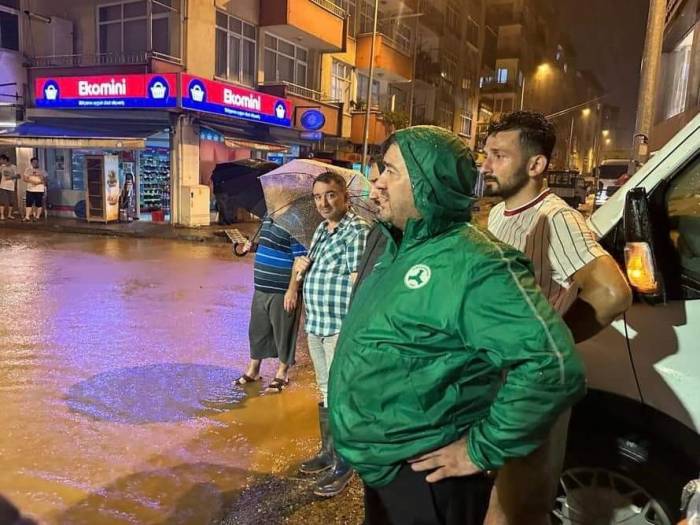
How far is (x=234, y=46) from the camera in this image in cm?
1961

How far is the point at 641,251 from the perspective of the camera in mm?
2363

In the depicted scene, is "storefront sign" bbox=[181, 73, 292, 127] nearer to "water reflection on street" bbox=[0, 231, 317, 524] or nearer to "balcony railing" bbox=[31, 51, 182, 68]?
"balcony railing" bbox=[31, 51, 182, 68]

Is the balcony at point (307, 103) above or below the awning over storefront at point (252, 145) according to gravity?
above

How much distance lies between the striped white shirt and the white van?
0.24 meters

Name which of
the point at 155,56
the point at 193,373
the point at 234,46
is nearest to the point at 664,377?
the point at 193,373

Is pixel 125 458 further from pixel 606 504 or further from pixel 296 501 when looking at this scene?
pixel 606 504

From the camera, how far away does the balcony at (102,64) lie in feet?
54.0

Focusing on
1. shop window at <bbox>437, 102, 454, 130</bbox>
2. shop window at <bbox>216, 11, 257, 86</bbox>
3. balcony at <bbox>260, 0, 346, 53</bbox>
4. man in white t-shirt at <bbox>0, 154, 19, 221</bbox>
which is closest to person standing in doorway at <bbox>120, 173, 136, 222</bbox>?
man in white t-shirt at <bbox>0, 154, 19, 221</bbox>

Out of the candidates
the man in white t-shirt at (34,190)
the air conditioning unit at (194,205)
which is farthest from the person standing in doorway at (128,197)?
the man in white t-shirt at (34,190)

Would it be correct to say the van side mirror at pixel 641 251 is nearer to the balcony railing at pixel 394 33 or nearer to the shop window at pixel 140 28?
the shop window at pixel 140 28

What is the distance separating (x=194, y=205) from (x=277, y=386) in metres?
13.6

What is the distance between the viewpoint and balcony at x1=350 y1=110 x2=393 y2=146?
25.4 metres

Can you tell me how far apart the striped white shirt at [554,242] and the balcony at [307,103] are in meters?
18.9

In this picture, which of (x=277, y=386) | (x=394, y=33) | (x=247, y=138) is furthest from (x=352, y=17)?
Result: (x=277, y=386)
